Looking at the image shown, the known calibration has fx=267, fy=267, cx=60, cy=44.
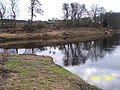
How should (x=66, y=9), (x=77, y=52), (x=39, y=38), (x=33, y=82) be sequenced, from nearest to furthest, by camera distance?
1. (x=33, y=82)
2. (x=77, y=52)
3. (x=39, y=38)
4. (x=66, y=9)

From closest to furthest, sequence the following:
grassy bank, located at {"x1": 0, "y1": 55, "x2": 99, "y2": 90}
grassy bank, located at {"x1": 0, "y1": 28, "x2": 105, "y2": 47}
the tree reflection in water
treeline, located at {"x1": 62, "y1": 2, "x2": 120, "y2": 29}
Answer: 1. grassy bank, located at {"x1": 0, "y1": 55, "x2": 99, "y2": 90}
2. the tree reflection in water
3. grassy bank, located at {"x1": 0, "y1": 28, "x2": 105, "y2": 47}
4. treeline, located at {"x1": 62, "y1": 2, "x2": 120, "y2": 29}

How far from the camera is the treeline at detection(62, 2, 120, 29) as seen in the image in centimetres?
9869

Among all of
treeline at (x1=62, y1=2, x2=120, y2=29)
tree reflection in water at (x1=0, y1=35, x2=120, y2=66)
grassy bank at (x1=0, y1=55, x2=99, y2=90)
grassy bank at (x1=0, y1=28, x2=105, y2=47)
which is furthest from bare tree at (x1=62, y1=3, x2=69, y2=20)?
grassy bank at (x1=0, y1=55, x2=99, y2=90)

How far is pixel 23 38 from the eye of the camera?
61.6m

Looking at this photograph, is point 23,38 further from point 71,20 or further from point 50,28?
point 71,20

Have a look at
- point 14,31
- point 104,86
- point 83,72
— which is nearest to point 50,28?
point 14,31

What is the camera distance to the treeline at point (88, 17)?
9869 centimetres

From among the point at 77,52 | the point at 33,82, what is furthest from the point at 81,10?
the point at 33,82

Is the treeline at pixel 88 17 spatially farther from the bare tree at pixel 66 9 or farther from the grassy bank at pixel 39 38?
the grassy bank at pixel 39 38

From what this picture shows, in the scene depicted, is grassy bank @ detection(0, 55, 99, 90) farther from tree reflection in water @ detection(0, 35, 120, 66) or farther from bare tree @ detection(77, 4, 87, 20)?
bare tree @ detection(77, 4, 87, 20)

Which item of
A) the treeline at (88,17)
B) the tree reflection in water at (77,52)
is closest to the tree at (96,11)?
the treeline at (88,17)

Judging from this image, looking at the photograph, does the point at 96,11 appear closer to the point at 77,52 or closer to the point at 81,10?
the point at 81,10

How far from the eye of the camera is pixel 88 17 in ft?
358

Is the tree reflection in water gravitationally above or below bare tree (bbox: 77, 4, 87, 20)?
below
